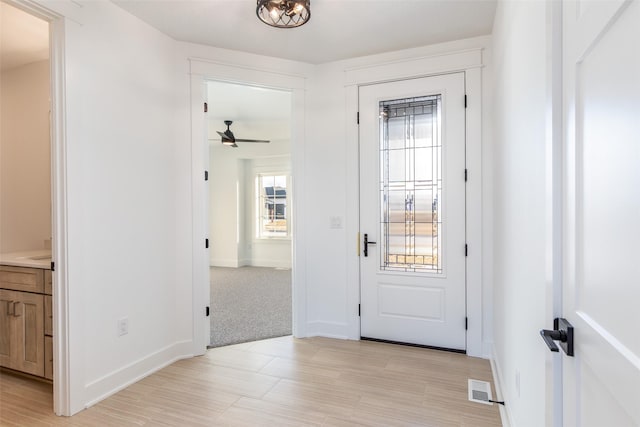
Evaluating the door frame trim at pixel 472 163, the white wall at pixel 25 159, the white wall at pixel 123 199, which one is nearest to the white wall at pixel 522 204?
the door frame trim at pixel 472 163

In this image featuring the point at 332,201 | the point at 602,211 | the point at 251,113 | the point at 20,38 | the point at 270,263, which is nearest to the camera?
the point at 602,211

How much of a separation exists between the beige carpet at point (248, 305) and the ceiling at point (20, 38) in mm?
3027

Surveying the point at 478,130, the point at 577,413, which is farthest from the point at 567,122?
the point at 478,130

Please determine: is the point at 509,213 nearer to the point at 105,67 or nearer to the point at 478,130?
the point at 478,130

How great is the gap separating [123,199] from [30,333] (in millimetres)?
1126

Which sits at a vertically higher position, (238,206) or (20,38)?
(20,38)

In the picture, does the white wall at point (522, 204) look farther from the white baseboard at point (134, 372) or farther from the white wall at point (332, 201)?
the white baseboard at point (134, 372)

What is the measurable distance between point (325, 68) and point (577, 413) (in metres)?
3.30

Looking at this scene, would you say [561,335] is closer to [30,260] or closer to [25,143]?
[30,260]

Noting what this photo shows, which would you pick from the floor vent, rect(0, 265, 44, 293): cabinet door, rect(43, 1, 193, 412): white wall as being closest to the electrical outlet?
rect(43, 1, 193, 412): white wall

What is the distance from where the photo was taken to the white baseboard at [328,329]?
3453 millimetres

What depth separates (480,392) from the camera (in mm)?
2416

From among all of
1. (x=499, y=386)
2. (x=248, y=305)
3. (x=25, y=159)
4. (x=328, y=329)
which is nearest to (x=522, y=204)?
(x=499, y=386)

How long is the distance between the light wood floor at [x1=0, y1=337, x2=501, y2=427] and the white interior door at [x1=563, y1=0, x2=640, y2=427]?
4.75 ft
